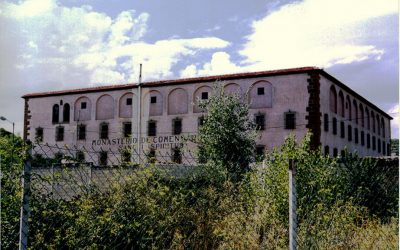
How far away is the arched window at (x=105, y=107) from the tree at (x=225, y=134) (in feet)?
55.4

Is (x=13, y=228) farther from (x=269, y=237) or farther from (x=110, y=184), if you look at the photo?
(x=269, y=237)

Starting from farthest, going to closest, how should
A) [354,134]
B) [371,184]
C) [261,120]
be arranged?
[354,134] < [261,120] < [371,184]

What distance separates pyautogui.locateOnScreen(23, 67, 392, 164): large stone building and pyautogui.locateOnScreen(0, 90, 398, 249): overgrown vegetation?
80.6 ft

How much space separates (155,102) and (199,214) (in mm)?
33579

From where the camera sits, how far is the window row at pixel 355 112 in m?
40.1

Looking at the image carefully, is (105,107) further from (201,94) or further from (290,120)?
(290,120)

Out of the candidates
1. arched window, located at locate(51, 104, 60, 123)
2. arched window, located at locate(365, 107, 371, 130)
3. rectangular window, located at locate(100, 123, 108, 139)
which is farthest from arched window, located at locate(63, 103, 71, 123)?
arched window, located at locate(365, 107, 371, 130)

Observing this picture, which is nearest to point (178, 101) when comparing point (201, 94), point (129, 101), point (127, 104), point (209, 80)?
point (201, 94)

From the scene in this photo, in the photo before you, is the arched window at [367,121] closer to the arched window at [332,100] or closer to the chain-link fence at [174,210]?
the arched window at [332,100]

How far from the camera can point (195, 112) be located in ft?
129

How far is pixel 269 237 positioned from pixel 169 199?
1.56m

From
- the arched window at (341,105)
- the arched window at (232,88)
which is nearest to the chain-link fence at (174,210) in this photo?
the arched window at (232,88)

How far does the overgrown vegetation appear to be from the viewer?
6773mm

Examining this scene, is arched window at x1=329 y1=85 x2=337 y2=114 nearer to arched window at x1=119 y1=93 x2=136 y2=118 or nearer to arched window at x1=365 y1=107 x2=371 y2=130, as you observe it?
arched window at x1=365 y1=107 x2=371 y2=130
